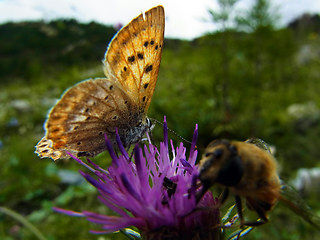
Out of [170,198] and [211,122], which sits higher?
[170,198]

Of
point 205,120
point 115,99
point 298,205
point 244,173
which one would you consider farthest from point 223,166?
point 205,120

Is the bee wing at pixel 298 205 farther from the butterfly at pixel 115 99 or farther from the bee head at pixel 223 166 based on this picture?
the butterfly at pixel 115 99

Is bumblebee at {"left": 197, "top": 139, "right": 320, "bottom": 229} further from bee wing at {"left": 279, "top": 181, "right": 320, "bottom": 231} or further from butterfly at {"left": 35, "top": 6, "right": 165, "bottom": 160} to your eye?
butterfly at {"left": 35, "top": 6, "right": 165, "bottom": 160}

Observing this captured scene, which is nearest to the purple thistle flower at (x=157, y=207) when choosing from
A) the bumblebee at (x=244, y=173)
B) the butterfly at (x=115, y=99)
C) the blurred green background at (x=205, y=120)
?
the bumblebee at (x=244, y=173)

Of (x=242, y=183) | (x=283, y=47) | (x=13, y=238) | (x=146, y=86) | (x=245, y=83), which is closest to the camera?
(x=242, y=183)

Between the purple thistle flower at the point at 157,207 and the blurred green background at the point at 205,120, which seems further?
the blurred green background at the point at 205,120

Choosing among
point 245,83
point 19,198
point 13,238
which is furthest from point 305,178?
point 19,198

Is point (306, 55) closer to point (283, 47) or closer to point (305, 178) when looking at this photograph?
point (283, 47)

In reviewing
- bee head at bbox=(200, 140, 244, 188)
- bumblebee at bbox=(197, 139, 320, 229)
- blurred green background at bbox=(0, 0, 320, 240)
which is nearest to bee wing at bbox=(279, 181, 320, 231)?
bumblebee at bbox=(197, 139, 320, 229)
